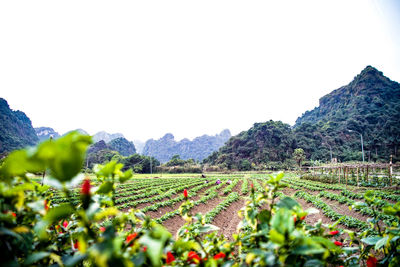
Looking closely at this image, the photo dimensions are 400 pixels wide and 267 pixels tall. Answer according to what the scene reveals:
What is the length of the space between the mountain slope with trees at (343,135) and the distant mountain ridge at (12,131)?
224ft

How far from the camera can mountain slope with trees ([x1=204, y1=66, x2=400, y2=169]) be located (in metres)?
59.9

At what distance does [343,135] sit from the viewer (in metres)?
69.0

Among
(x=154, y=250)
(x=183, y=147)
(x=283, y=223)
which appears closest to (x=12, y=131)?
(x=183, y=147)

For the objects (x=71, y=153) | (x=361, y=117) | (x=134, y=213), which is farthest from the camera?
(x=361, y=117)

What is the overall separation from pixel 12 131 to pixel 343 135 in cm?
12367

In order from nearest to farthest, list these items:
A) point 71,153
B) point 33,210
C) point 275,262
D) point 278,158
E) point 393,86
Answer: point 71,153, point 275,262, point 33,210, point 278,158, point 393,86

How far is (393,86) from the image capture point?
79.4 meters

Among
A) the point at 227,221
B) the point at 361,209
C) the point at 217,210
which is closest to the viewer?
the point at 361,209

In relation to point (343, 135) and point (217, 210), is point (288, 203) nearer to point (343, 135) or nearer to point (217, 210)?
point (217, 210)

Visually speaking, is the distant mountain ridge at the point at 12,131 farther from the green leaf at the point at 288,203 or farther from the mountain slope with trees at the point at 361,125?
the mountain slope with trees at the point at 361,125

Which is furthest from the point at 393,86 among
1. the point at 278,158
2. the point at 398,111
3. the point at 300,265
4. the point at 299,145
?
the point at 300,265

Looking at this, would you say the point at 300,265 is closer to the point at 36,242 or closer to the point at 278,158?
the point at 36,242

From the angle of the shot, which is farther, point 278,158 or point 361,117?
point 361,117

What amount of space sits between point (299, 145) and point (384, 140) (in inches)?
915
